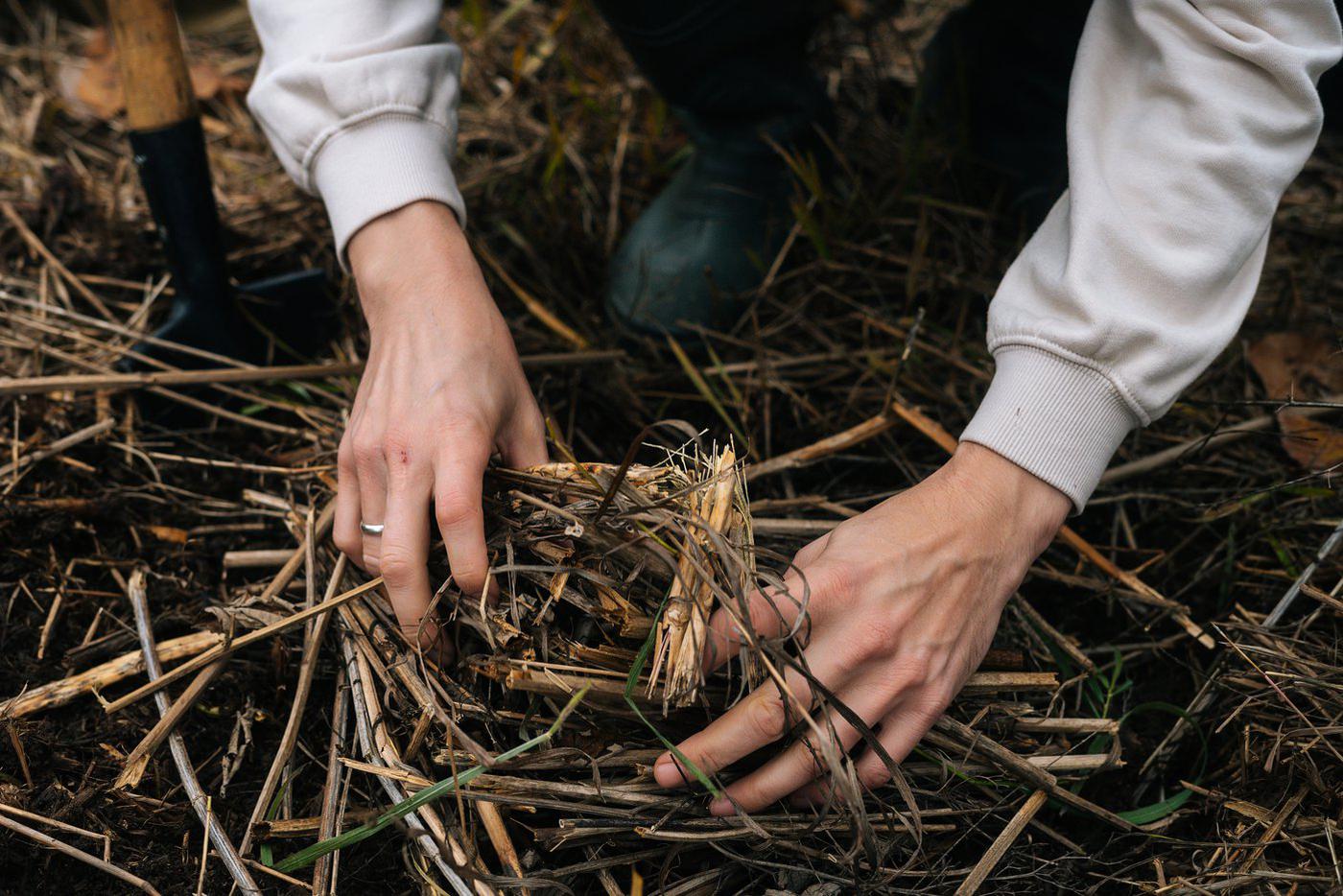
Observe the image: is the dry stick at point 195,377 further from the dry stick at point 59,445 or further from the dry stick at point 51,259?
the dry stick at point 51,259

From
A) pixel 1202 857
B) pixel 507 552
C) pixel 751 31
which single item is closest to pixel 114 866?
pixel 507 552

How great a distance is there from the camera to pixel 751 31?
5.27 feet

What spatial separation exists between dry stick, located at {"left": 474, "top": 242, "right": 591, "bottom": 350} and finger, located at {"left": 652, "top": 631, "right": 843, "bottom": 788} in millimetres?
849

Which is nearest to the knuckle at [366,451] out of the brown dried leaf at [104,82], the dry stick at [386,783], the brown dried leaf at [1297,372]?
the dry stick at [386,783]

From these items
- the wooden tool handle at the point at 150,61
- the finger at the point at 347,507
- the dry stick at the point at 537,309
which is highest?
the wooden tool handle at the point at 150,61

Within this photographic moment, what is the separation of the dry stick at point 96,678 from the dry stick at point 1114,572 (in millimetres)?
976

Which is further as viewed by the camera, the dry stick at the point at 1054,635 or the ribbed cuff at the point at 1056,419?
the dry stick at the point at 1054,635

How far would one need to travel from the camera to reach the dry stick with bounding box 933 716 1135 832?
98 centimetres

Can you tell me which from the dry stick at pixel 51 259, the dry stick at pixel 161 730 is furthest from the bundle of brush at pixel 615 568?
the dry stick at pixel 51 259

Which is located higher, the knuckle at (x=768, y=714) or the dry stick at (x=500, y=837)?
the knuckle at (x=768, y=714)

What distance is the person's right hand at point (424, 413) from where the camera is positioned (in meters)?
0.92

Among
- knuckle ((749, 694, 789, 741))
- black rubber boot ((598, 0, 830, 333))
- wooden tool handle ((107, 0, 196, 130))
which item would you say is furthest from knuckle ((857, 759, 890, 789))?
wooden tool handle ((107, 0, 196, 130))

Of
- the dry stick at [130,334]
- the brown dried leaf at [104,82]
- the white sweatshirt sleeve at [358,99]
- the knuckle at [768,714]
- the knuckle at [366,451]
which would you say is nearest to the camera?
the knuckle at [768,714]

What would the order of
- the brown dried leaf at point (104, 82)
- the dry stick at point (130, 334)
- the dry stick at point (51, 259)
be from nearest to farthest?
the dry stick at point (130, 334)
the dry stick at point (51, 259)
the brown dried leaf at point (104, 82)
